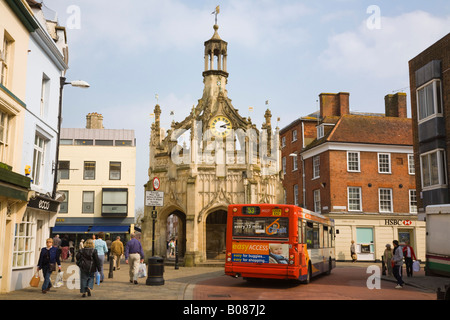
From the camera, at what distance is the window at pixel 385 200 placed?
36.4 meters

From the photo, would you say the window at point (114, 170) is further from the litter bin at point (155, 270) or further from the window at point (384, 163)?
the litter bin at point (155, 270)

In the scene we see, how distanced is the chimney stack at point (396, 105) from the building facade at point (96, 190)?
78.9ft

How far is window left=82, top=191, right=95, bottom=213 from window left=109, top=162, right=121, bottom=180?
7.71ft

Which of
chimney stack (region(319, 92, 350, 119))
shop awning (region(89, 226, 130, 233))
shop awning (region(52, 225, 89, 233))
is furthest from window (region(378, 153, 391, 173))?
shop awning (region(52, 225, 89, 233))

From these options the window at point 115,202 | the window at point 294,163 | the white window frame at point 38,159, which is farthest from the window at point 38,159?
the window at point 294,163

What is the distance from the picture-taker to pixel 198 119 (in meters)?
30.5

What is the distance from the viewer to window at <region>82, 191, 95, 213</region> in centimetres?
4128

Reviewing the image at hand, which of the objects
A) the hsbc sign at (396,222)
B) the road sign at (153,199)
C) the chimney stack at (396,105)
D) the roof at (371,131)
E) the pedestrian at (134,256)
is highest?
the chimney stack at (396,105)

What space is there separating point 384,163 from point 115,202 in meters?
23.6

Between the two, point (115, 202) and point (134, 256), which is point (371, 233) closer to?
point (115, 202)

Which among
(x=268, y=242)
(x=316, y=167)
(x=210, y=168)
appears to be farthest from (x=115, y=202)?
(x=268, y=242)

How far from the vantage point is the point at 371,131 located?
125ft

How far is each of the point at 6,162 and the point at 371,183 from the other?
2969 centimetres
